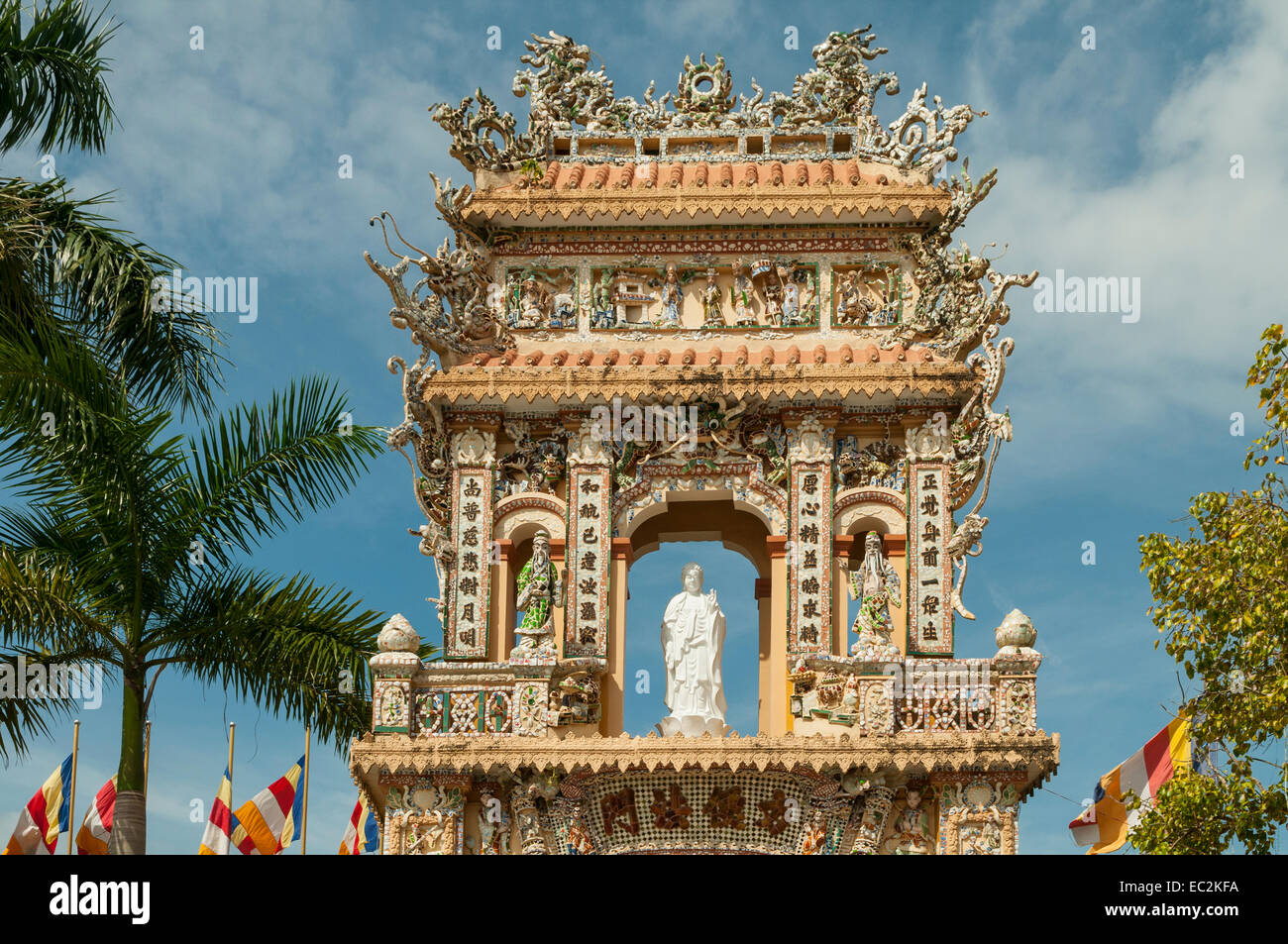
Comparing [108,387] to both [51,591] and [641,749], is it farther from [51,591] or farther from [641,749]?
[641,749]

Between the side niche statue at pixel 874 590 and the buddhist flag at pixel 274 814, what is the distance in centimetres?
1158

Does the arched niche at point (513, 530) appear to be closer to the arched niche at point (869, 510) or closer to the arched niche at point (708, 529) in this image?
the arched niche at point (708, 529)

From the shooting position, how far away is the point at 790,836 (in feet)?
64.6

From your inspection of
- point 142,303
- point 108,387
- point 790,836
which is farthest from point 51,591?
point 790,836

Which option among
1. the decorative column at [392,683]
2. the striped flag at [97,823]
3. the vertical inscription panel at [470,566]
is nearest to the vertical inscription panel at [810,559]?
the vertical inscription panel at [470,566]

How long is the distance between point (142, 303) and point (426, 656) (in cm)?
508

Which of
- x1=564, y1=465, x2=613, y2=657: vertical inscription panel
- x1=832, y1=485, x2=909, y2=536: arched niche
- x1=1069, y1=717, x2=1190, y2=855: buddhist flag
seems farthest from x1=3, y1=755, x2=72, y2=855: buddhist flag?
x1=1069, y1=717, x2=1190, y2=855: buddhist flag

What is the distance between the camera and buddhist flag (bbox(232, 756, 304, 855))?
29.1 meters

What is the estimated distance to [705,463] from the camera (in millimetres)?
21672

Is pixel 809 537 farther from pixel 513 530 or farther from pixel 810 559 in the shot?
pixel 513 530

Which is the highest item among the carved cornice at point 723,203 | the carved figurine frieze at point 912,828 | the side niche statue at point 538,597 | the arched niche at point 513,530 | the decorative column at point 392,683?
the carved cornice at point 723,203

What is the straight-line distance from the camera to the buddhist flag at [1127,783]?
23.9 meters

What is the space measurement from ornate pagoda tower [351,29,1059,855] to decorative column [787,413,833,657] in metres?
0.03

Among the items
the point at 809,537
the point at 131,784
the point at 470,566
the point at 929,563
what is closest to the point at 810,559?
the point at 809,537
